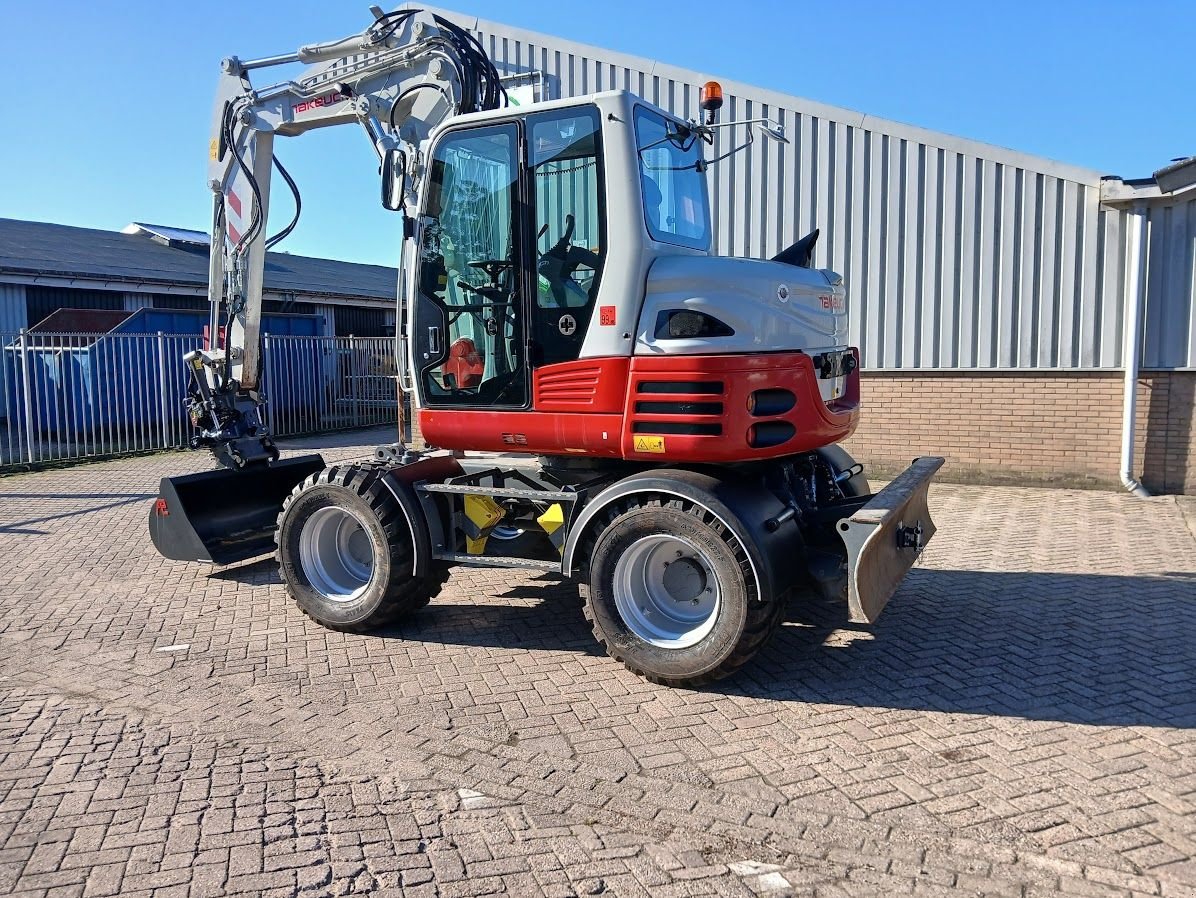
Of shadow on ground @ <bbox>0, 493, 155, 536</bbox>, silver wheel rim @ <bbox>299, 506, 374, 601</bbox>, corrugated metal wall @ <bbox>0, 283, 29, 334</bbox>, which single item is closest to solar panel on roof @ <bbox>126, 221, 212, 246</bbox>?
corrugated metal wall @ <bbox>0, 283, 29, 334</bbox>

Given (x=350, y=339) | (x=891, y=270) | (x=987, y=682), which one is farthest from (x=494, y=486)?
(x=350, y=339)

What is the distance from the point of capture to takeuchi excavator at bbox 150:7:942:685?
17.1 feet

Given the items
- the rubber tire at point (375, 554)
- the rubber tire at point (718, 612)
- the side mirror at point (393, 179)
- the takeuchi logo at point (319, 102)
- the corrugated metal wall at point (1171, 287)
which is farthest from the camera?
the corrugated metal wall at point (1171, 287)

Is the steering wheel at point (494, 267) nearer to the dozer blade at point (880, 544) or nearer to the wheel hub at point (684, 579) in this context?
the wheel hub at point (684, 579)

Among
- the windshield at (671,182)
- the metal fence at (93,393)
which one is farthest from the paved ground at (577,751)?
the metal fence at (93,393)

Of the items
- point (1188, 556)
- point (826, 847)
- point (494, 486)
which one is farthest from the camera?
point (1188, 556)

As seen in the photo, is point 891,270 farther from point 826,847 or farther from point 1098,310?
point 826,847

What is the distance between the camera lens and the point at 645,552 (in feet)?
17.9

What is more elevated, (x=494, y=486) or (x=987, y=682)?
(x=494, y=486)

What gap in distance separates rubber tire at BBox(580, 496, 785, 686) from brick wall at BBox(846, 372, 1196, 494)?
7.60m

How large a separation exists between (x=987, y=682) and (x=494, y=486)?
310cm

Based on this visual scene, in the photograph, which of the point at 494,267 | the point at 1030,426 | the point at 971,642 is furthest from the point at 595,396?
the point at 1030,426

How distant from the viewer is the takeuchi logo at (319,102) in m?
7.15

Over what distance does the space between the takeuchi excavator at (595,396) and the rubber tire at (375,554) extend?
1cm
